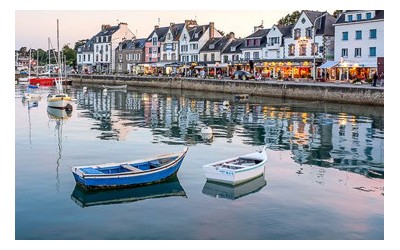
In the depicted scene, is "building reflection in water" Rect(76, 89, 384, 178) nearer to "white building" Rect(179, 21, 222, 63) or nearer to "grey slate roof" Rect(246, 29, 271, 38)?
"grey slate roof" Rect(246, 29, 271, 38)

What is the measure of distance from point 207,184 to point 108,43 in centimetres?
10217

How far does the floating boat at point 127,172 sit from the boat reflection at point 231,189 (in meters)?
1.64

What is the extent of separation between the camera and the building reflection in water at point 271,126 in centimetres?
2619

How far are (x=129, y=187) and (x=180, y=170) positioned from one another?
11.3 feet

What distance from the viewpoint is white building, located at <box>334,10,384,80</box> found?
196 ft

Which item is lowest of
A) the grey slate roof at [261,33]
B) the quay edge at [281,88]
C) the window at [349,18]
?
the quay edge at [281,88]

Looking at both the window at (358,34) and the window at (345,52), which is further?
the window at (345,52)

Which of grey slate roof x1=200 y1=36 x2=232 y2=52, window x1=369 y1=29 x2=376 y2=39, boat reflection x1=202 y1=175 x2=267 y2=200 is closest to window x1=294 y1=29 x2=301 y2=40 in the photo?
window x1=369 y1=29 x2=376 y2=39

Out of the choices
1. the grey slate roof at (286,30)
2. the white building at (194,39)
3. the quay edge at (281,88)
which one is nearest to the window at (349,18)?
the quay edge at (281,88)

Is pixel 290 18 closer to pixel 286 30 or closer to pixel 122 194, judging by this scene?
pixel 286 30

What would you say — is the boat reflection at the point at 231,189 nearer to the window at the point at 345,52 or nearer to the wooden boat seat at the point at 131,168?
the wooden boat seat at the point at 131,168

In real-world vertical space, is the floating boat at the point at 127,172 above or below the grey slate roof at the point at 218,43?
below

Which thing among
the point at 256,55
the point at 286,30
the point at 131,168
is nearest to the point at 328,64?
the point at 286,30
